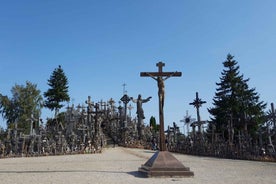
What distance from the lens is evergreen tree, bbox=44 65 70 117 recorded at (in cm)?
4259

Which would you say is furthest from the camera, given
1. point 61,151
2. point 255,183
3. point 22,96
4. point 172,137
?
point 22,96

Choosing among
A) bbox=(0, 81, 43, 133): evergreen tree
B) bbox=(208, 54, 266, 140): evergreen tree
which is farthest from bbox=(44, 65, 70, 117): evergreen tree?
bbox=(208, 54, 266, 140): evergreen tree

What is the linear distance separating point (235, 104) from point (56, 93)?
26.6 metres

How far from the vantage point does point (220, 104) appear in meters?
32.4

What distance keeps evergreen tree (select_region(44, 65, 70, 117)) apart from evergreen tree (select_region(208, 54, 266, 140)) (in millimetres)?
23002

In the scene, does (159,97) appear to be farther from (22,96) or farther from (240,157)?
(22,96)

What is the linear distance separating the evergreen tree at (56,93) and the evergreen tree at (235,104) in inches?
906

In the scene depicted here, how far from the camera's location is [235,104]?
103 ft

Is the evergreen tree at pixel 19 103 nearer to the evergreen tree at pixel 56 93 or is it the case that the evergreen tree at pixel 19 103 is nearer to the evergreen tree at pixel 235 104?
the evergreen tree at pixel 56 93

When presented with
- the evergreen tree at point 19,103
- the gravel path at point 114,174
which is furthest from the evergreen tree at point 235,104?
the evergreen tree at point 19,103

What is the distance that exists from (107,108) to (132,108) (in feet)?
12.2

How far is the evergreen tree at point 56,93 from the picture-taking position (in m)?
42.6

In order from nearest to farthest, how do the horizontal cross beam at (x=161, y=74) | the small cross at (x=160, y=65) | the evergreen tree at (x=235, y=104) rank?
1. the horizontal cross beam at (x=161, y=74)
2. the small cross at (x=160, y=65)
3. the evergreen tree at (x=235, y=104)

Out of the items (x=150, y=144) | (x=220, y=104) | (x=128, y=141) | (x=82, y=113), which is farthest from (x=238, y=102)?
(x=82, y=113)
